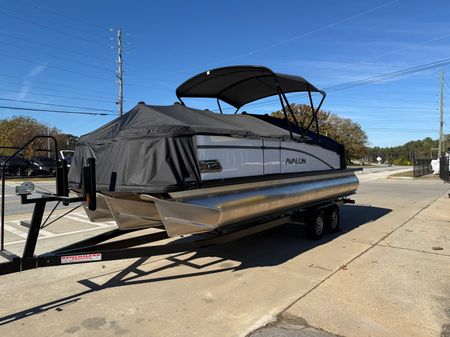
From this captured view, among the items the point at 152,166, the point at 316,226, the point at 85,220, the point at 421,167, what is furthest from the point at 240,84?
the point at 421,167

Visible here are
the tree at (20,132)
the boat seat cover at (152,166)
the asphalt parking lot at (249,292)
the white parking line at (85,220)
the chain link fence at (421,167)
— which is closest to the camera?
the asphalt parking lot at (249,292)

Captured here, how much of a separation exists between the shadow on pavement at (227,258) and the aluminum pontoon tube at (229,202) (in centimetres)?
83

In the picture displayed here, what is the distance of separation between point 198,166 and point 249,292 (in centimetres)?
166

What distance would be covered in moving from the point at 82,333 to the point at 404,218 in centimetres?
904

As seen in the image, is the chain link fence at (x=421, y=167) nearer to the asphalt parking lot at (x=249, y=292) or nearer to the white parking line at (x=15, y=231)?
the asphalt parking lot at (x=249, y=292)

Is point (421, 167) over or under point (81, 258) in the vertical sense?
over

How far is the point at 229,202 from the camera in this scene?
493 cm

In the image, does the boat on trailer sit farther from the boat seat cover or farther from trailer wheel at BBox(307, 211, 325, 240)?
trailer wheel at BBox(307, 211, 325, 240)

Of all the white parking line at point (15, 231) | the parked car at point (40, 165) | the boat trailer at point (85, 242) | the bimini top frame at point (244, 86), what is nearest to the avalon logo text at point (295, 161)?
the bimini top frame at point (244, 86)

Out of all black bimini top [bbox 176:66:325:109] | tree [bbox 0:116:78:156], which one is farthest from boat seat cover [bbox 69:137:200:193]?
tree [bbox 0:116:78:156]

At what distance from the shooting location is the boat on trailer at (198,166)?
4.50m

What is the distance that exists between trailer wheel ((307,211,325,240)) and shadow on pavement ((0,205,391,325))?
0.41ft

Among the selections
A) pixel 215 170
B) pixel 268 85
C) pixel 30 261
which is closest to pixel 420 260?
pixel 215 170

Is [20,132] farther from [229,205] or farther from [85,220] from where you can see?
[229,205]
